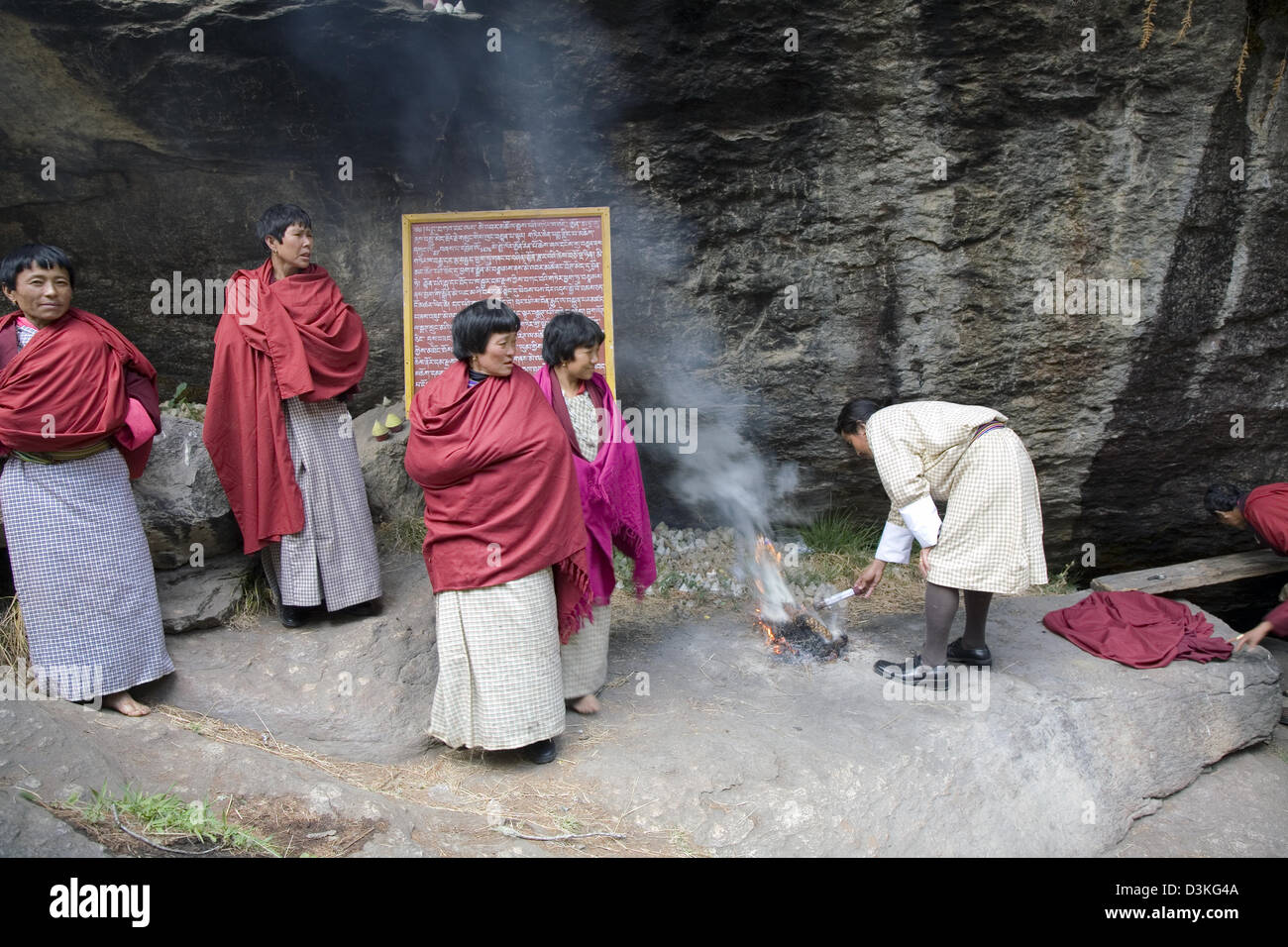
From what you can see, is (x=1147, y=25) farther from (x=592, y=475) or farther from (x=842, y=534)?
(x=592, y=475)

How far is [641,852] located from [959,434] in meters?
2.23

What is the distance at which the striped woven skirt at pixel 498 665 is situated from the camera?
3795 millimetres

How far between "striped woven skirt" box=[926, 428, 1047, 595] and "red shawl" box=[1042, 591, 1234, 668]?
926 millimetres

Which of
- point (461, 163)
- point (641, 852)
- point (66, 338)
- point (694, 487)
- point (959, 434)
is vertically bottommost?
point (641, 852)

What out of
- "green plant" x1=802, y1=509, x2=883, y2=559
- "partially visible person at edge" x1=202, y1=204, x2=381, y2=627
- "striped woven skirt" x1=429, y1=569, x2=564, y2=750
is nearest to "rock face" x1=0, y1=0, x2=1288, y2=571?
"green plant" x1=802, y1=509, x2=883, y2=559

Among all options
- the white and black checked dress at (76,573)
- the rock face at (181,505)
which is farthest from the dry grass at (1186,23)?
the white and black checked dress at (76,573)

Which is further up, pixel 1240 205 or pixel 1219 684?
pixel 1240 205

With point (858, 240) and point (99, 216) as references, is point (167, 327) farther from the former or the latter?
point (858, 240)

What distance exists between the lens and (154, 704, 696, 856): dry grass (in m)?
3.53

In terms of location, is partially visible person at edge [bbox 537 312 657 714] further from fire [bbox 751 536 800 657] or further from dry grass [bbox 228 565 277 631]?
dry grass [bbox 228 565 277 631]

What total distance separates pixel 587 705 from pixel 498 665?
666 mm

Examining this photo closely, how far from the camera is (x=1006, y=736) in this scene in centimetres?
419

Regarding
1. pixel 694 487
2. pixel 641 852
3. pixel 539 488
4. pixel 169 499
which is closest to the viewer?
pixel 641 852

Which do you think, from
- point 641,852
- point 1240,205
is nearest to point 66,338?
point 641,852
